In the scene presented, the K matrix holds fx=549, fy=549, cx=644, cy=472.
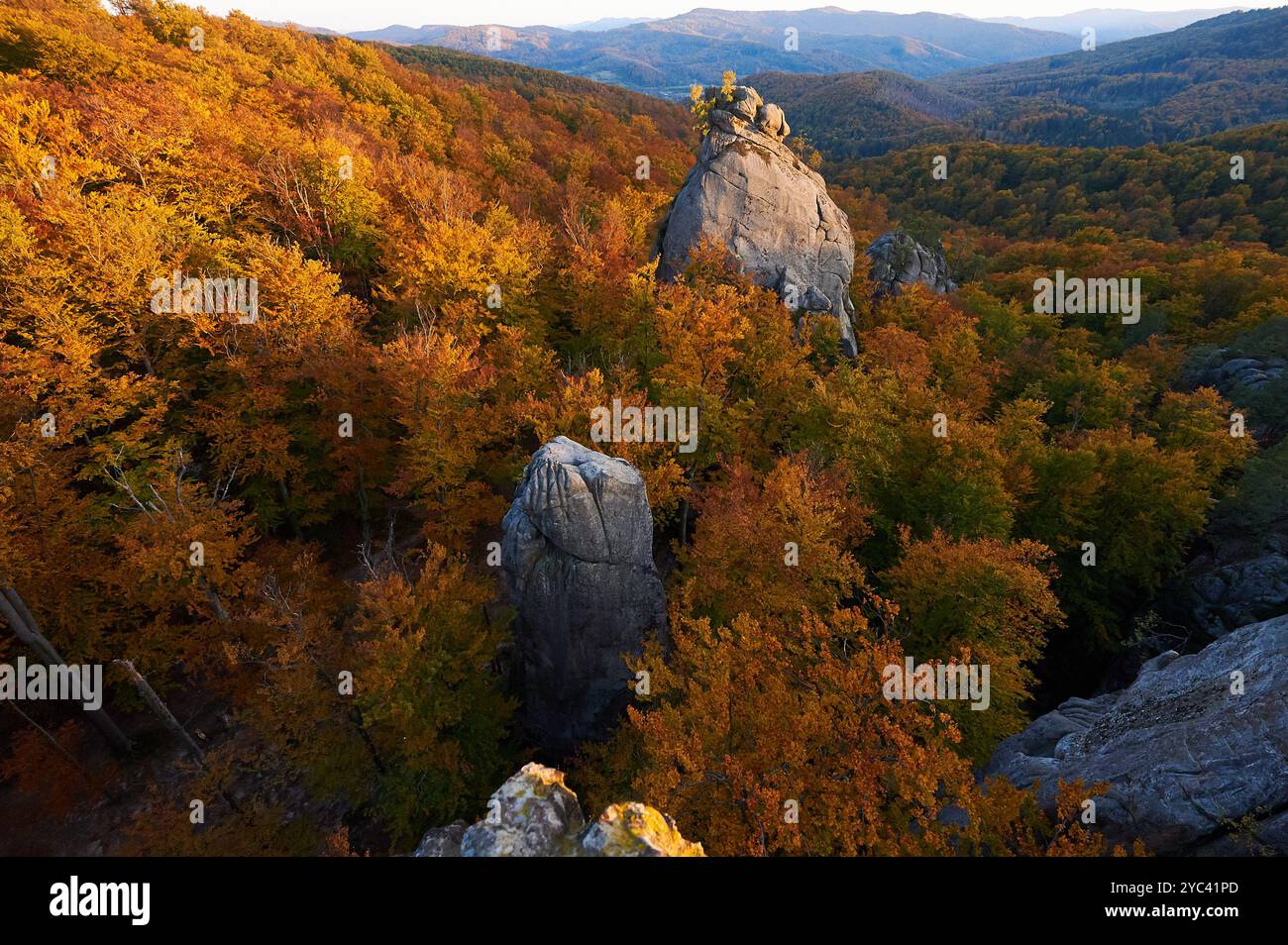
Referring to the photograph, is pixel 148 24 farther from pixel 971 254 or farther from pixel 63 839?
pixel 971 254

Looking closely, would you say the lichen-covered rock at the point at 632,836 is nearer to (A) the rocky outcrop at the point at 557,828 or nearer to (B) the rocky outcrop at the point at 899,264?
(A) the rocky outcrop at the point at 557,828

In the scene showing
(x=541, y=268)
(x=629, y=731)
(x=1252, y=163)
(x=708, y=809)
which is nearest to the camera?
(x=708, y=809)

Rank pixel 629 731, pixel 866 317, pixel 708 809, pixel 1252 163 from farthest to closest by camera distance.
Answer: pixel 1252 163 < pixel 866 317 < pixel 629 731 < pixel 708 809

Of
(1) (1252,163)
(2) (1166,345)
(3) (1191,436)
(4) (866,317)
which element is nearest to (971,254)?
(2) (1166,345)

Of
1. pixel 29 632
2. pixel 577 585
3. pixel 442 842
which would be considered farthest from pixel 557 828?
pixel 29 632

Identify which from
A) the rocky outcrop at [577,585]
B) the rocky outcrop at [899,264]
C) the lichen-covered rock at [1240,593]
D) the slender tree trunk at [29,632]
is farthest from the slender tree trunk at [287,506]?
the rocky outcrop at [899,264]

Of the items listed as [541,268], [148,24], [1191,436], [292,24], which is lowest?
[1191,436]

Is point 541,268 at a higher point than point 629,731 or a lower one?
higher

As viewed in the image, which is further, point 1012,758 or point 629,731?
point 629,731

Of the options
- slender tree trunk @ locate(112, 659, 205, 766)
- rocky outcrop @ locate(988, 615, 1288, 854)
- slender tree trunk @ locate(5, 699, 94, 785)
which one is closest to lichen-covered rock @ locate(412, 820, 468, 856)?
slender tree trunk @ locate(112, 659, 205, 766)
